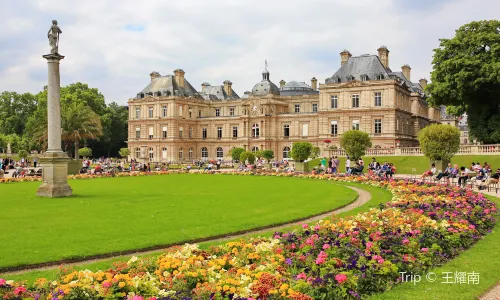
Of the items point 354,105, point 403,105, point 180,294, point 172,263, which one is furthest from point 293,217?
point 403,105

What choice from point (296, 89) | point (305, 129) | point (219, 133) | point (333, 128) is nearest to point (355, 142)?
point (333, 128)

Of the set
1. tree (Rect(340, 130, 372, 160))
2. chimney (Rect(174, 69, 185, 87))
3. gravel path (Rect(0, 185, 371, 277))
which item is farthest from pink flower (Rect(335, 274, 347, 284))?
chimney (Rect(174, 69, 185, 87))

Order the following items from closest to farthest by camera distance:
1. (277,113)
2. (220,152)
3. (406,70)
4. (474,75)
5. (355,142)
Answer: (355,142)
(474,75)
(277,113)
(406,70)
(220,152)

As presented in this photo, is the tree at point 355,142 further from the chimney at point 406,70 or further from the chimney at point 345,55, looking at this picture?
the chimney at point 406,70

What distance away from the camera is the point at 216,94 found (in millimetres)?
90750

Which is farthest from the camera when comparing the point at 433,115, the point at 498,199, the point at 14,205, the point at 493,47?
the point at 433,115

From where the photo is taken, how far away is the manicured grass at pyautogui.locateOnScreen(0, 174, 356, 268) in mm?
10836

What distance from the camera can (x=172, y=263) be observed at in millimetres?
8195

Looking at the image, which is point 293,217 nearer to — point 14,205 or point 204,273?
point 204,273

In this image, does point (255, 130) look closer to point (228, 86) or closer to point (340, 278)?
point (228, 86)

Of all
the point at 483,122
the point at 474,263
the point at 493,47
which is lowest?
the point at 474,263

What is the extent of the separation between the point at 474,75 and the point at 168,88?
51.8 m

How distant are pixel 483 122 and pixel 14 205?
42788 millimetres

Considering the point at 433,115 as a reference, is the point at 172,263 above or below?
below
